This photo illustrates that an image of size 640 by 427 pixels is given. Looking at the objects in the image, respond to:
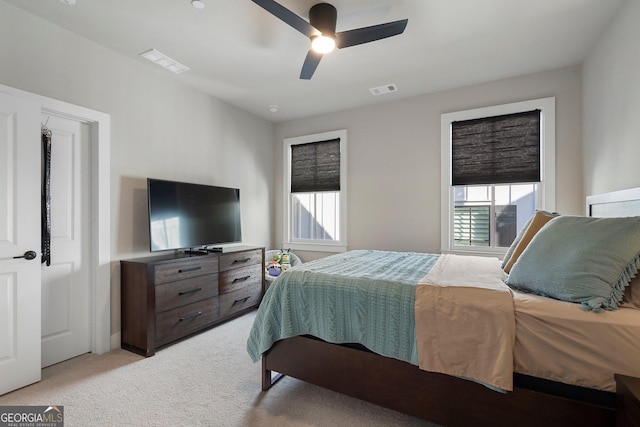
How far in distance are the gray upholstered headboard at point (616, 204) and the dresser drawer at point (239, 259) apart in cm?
348

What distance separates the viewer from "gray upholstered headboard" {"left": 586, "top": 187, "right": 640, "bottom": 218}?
189 centimetres

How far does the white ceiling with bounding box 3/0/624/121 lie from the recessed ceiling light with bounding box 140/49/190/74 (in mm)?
66

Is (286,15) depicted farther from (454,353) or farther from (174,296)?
(174,296)

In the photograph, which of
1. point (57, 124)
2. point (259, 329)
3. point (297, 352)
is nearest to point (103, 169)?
point (57, 124)

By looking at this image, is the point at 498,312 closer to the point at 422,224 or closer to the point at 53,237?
the point at 422,224

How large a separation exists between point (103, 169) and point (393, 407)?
3034 mm

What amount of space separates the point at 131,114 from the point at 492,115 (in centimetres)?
397

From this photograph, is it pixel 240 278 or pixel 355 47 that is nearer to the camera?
pixel 355 47

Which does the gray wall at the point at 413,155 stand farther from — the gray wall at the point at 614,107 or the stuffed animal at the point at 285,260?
the stuffed animal at the point at 285,260

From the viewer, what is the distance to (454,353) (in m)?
1.46

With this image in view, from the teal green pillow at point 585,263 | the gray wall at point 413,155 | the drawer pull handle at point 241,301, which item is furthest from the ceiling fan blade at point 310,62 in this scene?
the drawer pull handle at point 241,301

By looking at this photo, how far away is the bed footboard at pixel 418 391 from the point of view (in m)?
1.32

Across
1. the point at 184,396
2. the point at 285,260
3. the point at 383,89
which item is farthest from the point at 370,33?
the point at 285,260

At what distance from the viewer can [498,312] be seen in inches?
54.7
